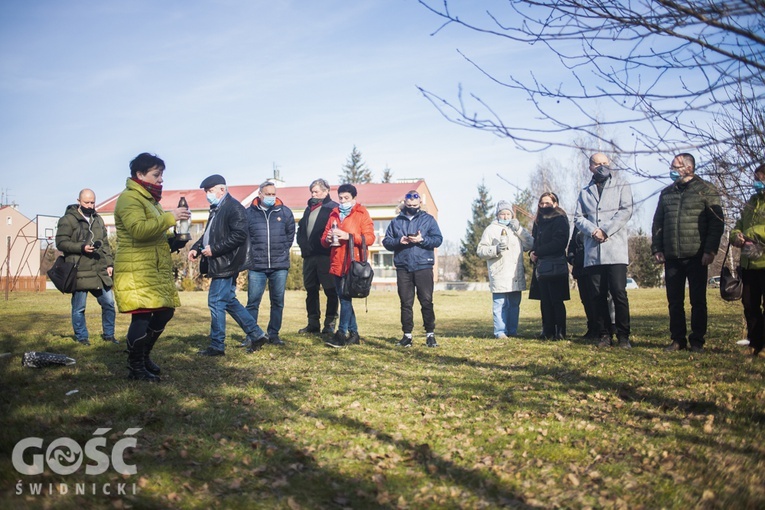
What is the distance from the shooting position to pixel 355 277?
30.1 ft

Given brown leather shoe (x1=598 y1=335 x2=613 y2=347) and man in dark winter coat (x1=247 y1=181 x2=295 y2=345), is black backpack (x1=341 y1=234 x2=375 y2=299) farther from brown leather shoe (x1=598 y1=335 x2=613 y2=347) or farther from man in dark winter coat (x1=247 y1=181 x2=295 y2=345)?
brown leather shoe (x1=598 y1=335 x2=613 y2=347)

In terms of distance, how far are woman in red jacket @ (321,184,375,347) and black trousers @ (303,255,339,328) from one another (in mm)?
1244

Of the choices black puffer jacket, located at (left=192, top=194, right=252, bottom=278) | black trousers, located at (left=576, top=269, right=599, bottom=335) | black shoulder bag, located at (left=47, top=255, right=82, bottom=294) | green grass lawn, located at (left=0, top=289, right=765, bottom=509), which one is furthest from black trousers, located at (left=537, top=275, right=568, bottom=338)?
black shoulder bag, located at (left=47, top=255, right=82, bottom=294)

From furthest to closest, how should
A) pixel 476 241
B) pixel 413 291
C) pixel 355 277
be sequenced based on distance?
1. pixel 476 241
2. pixel 413 291
3. pixel 355 277

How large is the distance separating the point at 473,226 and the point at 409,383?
65.3 meters

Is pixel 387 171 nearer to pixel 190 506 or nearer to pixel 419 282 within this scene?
pixel 419 282

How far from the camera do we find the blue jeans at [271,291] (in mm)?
9477

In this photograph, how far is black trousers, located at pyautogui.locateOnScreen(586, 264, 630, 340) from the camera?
8.46 metres

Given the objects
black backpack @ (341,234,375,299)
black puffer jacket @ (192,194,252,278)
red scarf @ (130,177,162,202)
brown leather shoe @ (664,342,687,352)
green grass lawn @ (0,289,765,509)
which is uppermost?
red scarf @ (130,177,162,202)

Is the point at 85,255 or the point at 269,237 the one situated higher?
the point at 269,237

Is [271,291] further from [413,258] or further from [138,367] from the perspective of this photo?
[138,367]

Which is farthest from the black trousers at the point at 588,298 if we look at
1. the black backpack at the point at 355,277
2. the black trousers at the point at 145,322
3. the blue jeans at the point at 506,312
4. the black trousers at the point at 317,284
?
the black trousers at the point at 145,322

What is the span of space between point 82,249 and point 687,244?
321 inches

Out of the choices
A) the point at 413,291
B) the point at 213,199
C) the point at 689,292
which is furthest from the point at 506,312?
the point at 213,199
